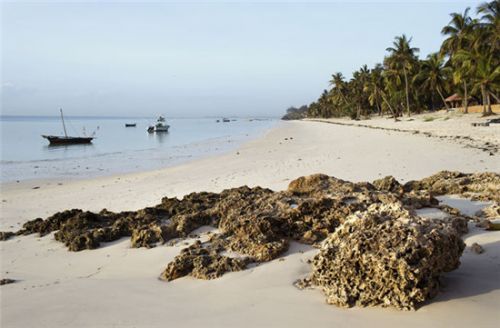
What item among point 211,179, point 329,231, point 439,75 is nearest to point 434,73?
point 439,75

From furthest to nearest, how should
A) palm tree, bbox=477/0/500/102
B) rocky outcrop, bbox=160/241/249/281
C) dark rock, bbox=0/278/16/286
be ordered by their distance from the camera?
1. palm tree, bbox=477/0/500/102
2. dark rock, bbox=0/278/16/286
3. rocky outcrop, bbox=160/241/249/281

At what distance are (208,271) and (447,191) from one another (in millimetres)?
4700

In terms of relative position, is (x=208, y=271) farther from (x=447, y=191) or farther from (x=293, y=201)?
(x=447, y=191)

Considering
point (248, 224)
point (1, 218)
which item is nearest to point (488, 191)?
point (248, 224)

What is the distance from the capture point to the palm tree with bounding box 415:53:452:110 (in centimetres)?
5353

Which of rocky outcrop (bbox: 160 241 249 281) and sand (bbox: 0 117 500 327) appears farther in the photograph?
rocky outcrop (bbox: 160 241 249 281)

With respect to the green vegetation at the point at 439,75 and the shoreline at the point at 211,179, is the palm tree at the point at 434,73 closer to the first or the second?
the green vegetation at the point at 439,75

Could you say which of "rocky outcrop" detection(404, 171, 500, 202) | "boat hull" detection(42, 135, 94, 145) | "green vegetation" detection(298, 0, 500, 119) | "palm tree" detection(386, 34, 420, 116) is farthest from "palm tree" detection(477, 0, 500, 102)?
"boat hull" detection(42, 135, 94, 145)

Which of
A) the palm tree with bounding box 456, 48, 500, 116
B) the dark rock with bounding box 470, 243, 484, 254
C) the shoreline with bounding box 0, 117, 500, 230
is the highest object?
the palm tree with bounding box 456, 48, 500, 116

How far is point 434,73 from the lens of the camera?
5388 cm

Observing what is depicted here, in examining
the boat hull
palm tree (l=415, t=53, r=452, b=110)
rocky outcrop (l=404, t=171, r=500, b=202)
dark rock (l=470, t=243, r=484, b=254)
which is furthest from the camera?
palm tree (l=415, t=53, r=452, b=110)

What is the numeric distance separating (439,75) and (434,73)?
1047 mm

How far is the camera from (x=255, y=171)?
14.8m

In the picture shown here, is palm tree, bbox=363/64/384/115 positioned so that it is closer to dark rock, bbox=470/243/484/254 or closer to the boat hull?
the boat hull
